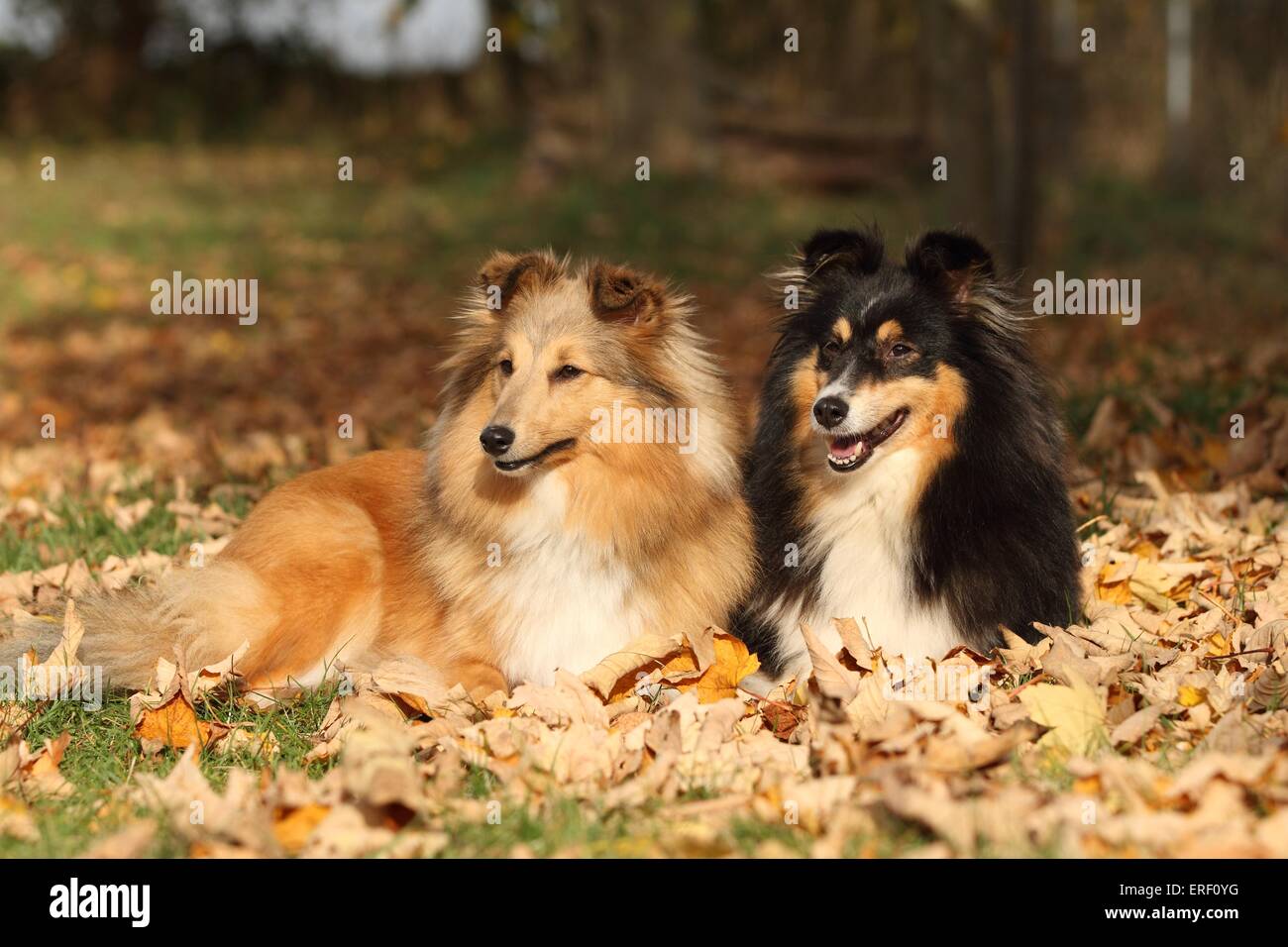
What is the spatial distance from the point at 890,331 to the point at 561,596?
1.41 metres

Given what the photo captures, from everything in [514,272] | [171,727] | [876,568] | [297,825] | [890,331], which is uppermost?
[514,272]

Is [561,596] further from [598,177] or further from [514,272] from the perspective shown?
[598,177]

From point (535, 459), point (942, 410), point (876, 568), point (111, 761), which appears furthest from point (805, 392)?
point (111, 761)

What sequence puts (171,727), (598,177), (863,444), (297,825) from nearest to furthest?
(297,825) < (171,727) < (863,444) < (598,177)

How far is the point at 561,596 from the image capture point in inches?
169

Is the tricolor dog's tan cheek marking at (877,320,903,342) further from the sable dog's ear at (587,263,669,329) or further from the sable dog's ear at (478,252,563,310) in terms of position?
the sable dog's ear at (478,252,563,310)

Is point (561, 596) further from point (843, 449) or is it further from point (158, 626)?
point (158, 626)

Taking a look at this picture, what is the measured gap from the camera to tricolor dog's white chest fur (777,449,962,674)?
4.20m

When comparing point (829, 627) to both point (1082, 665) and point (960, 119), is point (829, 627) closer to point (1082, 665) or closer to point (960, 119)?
point (1082, 665)

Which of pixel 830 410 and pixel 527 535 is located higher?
pixel 830 410

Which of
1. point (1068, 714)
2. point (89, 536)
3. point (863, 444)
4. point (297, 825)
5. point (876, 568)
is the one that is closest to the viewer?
point (297, 825)

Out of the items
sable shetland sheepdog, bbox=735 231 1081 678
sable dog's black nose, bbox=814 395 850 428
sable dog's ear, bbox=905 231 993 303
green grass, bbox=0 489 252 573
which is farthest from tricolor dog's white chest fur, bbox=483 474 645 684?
green grass, bbox=0 489 252 573

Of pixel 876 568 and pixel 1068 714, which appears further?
pixel 876 568

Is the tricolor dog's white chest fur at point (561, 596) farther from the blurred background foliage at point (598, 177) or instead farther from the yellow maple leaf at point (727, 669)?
the blurred background foliage at point (598, 177)
